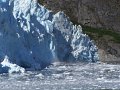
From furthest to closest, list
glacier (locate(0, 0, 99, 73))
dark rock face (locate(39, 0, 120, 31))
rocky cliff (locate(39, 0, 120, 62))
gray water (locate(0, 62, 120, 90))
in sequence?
dark rock face (locate(39, 0, 120, 31)) < rocky cliff (locate(39, 0, 120, 62)) < glacier (locate(0, 0, 99, 73)) < gray water (locate(0, 62, 120, 90))

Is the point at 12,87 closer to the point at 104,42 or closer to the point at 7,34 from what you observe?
the point at 7,34

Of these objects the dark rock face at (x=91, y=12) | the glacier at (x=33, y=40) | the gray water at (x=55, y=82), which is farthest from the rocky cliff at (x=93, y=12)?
the gray water at (x=55, y=82)

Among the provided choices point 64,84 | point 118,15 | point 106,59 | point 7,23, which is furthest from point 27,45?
point 118,15

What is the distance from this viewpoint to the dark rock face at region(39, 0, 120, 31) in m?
95.5

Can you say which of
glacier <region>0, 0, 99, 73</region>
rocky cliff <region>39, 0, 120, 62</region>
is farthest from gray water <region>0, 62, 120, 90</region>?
rocky cliff <region>39, 0, 120, 62</region>

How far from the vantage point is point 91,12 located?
9738cm

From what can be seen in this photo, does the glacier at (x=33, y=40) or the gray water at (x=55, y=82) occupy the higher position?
the glacier at (x=33, y=40)

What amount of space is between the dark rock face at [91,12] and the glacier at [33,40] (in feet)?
112

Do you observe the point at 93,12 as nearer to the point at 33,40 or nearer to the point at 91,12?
the point at 91,12

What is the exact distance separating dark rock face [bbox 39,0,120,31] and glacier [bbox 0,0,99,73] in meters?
34.2

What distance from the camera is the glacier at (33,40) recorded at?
38.5m

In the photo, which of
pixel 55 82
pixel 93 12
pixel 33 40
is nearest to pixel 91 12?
pixel 93 12

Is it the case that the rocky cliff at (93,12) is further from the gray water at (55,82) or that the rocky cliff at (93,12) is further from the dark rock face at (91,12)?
the gray water at (55,82)

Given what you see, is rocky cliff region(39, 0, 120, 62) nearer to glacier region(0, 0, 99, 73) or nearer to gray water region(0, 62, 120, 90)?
glacier region(0, 0, 99, 73)
